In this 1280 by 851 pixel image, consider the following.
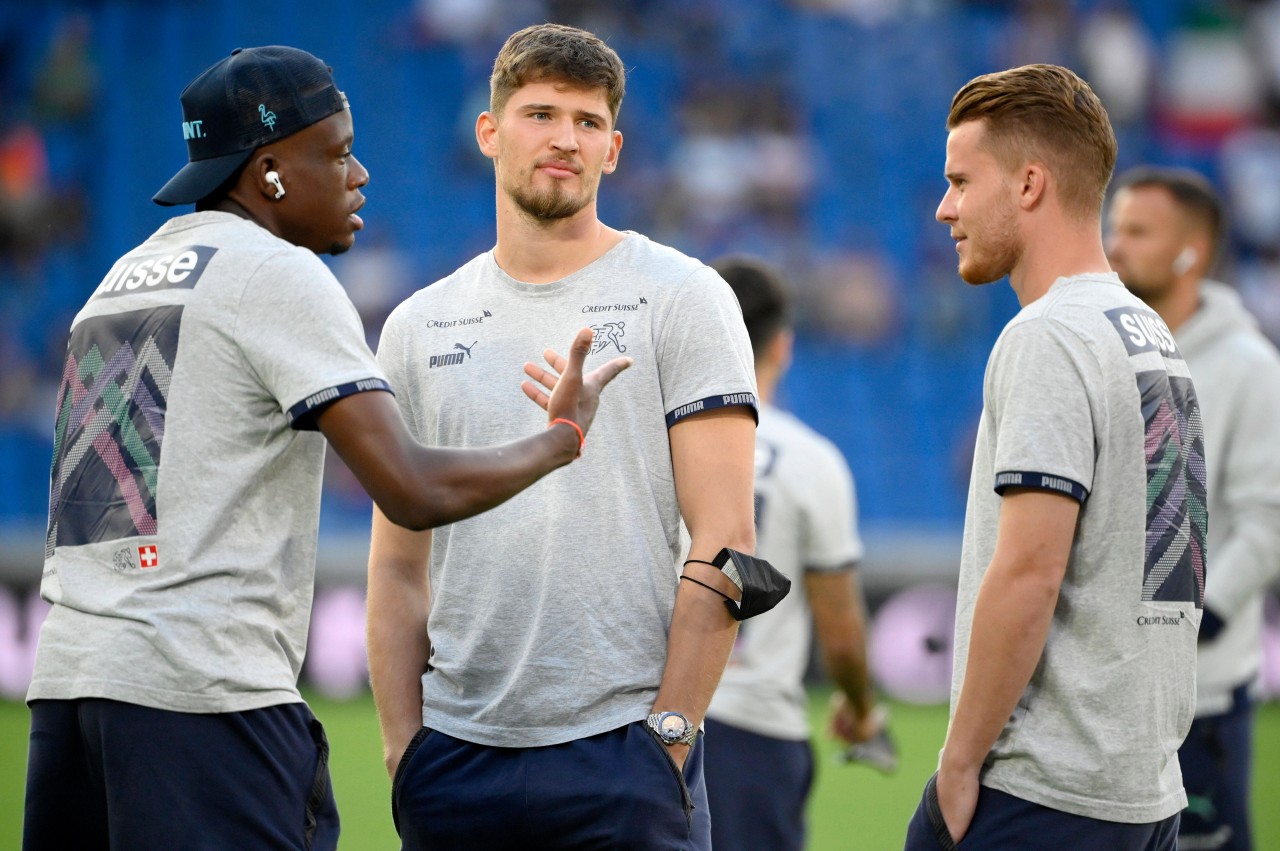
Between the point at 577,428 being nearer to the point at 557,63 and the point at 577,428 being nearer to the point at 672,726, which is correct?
the point at 672,726

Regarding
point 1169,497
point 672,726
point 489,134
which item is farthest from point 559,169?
point 1169,497

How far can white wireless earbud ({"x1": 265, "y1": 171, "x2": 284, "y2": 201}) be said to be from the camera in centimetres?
309

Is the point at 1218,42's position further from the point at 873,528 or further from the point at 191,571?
the point at 191,571

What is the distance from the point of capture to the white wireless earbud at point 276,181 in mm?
3088

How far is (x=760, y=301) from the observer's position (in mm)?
5141

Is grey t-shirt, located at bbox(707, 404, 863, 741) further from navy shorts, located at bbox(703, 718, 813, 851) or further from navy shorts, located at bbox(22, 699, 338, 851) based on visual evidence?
navy shorts, located at bbox(22, 699, 338, 851)

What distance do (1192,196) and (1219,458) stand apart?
3.09 feet

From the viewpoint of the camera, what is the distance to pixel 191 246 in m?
2.96

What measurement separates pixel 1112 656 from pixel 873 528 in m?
10.2

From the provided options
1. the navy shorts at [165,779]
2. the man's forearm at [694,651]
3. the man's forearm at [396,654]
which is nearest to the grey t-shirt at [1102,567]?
the man's forearm at [694,651]

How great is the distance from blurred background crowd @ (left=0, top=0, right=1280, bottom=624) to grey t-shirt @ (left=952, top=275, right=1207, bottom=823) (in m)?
10.6

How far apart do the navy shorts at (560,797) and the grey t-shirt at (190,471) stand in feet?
1.53

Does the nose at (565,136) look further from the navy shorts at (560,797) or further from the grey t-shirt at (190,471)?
the navy shorts at (560,797)

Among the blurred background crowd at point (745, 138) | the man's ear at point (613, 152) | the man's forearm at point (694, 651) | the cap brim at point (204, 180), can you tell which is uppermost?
the blurred background crowd at point (745, 138)
